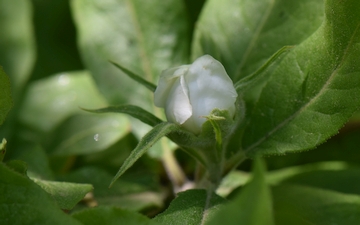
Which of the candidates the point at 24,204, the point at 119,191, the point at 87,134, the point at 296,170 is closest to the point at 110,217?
the point at 24,204

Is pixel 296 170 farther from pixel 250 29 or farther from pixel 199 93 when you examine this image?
pixel 199 93

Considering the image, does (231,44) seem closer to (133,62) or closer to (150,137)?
(133,62)

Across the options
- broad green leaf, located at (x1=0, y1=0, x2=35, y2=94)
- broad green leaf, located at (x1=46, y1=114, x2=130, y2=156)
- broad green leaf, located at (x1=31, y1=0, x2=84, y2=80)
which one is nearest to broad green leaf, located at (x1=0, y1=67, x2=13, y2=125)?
broad green leaf, located at (x1=46, y1=114, x2=130, y2=156)

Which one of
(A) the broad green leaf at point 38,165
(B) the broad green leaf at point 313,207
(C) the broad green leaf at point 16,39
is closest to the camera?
(B) the broad green leaf at point 313,207

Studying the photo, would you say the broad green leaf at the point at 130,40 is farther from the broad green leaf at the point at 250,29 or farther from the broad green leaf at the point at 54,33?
the broad green leaf at the point at 54,33

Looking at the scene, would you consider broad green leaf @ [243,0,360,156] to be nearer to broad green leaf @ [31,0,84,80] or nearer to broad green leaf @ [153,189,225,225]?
broad green leaf @ [153,189,225,225]

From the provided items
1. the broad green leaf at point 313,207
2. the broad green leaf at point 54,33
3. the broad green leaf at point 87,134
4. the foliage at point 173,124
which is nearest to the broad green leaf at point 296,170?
the foliage at point 173,124
